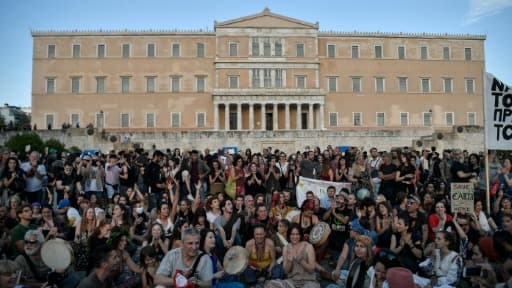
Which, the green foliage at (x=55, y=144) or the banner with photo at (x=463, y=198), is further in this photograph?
the green foliage at (x=55, y=144)

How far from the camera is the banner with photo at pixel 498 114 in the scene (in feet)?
24.6

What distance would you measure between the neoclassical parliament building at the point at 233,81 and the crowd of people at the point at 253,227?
93.5 feet

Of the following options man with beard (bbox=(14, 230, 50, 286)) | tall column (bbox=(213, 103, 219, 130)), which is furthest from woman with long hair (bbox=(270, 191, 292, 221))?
tall column (bbox=(213, 103, 219, 130))

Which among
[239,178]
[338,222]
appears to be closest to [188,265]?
[338,222]

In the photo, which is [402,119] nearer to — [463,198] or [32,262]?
[463,198]

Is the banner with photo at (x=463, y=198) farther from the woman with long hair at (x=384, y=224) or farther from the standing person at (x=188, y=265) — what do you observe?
the standing person at (x=188, y=265)

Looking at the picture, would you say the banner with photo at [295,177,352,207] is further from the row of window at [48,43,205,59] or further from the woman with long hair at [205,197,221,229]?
the row of window at [48,43,205,59]

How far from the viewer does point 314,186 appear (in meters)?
10.4

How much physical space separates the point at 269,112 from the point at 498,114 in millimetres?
33931

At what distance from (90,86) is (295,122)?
19115 mm

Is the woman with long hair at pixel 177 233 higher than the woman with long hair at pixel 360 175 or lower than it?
lower

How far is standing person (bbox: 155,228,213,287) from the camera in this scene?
4.50 meters

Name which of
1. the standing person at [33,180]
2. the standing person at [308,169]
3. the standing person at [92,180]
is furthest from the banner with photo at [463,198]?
the standing person at [33,180]

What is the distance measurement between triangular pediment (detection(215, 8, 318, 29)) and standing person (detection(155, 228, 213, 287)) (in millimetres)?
37500
